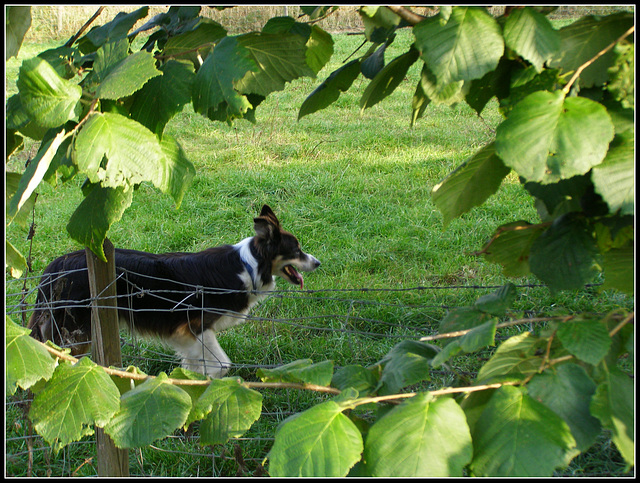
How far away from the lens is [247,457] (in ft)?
8.75

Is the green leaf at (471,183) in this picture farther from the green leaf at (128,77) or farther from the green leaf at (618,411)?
the green leaf at (128,77)

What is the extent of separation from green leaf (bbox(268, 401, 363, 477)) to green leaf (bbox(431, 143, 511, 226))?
1.88 feet

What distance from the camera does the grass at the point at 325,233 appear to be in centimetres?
282

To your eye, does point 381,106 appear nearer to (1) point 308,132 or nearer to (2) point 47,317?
(1) point 308,132

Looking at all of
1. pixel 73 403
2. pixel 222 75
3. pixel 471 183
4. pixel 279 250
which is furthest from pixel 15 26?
pixel 279 250

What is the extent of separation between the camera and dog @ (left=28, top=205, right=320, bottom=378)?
359cm

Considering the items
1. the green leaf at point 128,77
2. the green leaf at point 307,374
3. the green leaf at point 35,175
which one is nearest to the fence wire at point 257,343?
the green leaf at point 307,374

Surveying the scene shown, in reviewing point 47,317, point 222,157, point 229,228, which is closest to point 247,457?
point 47,317

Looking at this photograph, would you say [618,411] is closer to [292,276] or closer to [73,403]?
[73,403]

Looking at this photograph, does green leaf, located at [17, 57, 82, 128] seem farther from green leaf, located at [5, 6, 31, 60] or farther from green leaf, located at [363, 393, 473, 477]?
green leaf, located at [363, 393, 473, 477]

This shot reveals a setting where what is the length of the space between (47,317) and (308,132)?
4.58 meters

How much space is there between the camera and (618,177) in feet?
2.91

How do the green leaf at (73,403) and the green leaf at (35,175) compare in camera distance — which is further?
the green leaf at (73,403)

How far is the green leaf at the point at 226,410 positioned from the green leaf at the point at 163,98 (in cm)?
53
